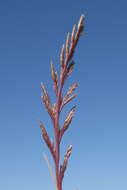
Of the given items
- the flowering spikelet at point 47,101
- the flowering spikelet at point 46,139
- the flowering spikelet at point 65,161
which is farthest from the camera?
the flowering spikelet at point 47,101

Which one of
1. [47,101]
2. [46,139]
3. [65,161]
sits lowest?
[65,161]

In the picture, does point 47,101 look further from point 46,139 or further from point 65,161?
point 65,161

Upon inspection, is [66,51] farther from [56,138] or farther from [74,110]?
[56,138]

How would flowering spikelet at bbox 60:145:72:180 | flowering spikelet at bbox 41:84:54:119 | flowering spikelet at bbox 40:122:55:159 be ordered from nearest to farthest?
flowering spikelet at bbox 60:145:72:180 < flowering spikelet at bbox 40:122:55:159 < flowering spikelet at bbox 41:84:54:119

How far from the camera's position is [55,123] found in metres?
3.13

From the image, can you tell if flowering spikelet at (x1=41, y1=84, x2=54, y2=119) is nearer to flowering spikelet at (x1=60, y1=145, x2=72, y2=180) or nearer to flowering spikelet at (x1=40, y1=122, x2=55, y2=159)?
flowering spikelet at (x1=40, y1=122, x2=55, y2=159)

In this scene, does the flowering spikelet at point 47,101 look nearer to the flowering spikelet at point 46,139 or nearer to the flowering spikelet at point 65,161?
the flowering spikelet at point 46,139

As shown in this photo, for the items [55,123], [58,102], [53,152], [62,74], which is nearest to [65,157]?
[53,152]

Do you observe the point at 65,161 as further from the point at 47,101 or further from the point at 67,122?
the point at 47,101

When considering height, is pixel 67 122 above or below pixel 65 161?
above

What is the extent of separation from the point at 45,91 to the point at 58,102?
22 cm

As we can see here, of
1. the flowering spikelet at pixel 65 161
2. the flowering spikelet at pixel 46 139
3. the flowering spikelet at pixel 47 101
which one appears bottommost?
the flowering spikelet at pixel 65 161

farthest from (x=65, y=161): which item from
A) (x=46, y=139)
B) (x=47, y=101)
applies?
(x=47, y=101)

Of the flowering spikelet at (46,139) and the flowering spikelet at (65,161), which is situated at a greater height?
the flowering spikelet at (46,139)
